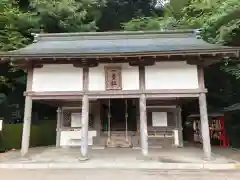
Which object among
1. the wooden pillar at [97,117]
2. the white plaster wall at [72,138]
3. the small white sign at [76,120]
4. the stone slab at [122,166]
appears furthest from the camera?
the small white sign at [76,120]

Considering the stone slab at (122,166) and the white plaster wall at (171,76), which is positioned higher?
the white plaster wall at (171,76)

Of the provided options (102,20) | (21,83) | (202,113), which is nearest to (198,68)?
(202,113)

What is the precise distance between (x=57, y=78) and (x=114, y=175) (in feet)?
15.9

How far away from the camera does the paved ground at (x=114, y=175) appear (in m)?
7.45

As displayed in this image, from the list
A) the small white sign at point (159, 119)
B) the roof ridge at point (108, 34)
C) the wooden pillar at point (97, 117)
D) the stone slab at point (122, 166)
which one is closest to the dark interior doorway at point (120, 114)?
the wooden pillar at point (97, 117)

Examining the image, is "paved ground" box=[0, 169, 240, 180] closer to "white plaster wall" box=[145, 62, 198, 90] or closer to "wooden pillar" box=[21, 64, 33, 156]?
"wooden pillar" box=[21, 64, 33, 156]

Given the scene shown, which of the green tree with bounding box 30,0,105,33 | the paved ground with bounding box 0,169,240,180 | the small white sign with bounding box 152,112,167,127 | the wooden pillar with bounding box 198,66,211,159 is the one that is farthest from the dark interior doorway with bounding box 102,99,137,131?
the green tree with bounding box 30,0,105,33

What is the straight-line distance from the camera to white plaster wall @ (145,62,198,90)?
10.3m

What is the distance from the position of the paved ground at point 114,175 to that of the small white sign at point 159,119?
19.6 feet

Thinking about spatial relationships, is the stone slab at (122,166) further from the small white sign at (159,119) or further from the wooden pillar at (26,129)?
the small white sign at (159,119)

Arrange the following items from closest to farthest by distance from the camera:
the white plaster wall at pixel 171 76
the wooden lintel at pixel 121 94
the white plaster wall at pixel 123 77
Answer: the wooden lintel at pixel 121 94 → the white plaster wall at pixel 171 76 → the white plaster wall at pixel 123 77

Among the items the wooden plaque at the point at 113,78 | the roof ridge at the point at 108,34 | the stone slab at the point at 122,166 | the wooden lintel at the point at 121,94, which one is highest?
the roof ridge at the point at 108,34

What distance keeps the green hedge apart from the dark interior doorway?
5.15m

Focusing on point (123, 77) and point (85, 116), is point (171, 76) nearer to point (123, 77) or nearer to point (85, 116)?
point (123, 77)
